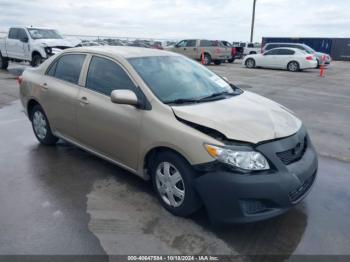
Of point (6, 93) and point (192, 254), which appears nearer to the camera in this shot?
point (192, 254)

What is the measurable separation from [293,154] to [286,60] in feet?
61.7

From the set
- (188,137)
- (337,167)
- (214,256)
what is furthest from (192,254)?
(337,167)

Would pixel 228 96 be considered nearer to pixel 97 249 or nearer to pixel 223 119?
pixel 223 119

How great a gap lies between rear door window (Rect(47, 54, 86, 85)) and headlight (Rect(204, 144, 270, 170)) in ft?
7.86

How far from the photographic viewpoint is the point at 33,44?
13844mm

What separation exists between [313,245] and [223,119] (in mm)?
1398

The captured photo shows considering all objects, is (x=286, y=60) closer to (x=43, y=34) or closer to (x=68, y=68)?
(x=43, y=34)

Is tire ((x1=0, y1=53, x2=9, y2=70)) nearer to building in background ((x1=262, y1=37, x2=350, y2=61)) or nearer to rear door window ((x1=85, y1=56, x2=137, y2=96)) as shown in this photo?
rear door window ((x1=85, y1=56, x2=137, y2=96))

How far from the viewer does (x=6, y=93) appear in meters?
10.1

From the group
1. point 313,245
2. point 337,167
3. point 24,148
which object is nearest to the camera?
point 313,245

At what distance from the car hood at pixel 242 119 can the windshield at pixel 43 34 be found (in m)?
13.1

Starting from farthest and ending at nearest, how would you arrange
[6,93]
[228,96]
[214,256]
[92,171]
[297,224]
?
[6,93], [92,171], [228,96], [297,224], [214,256]

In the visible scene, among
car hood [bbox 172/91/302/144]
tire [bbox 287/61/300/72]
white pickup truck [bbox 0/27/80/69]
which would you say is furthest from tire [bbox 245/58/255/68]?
car hood [bbox 172/91/302/144]

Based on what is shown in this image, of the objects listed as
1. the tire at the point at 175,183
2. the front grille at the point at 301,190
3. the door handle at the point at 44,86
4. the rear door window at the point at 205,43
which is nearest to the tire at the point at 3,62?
the rear door window at the point at 205,43
